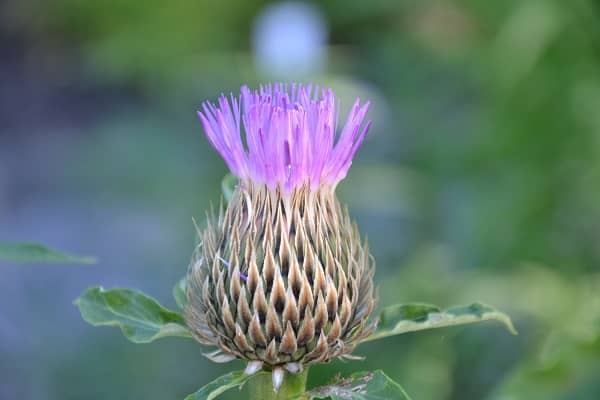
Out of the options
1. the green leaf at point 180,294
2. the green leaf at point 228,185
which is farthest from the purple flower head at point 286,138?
the green leaf at point 180,294

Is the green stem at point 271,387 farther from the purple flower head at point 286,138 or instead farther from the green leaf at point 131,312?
the purple flower head at point 286,138

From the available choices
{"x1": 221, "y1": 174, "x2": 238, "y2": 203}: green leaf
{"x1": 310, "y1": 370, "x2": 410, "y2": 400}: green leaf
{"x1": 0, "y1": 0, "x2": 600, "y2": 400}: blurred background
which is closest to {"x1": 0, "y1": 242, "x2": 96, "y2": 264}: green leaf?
{"x1": 221, "y1": 174, "x2": 238, "y2": 203}: green leaf

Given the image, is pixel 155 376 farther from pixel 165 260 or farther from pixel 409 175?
pixel 409 175

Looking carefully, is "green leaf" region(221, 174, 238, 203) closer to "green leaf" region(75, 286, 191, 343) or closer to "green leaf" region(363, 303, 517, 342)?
"green leaf" region(75, 286, 191, 343)

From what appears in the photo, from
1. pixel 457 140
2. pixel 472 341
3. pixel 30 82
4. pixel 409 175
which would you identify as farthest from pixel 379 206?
pixel 30 82

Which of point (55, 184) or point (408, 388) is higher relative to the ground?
point (55, 184)

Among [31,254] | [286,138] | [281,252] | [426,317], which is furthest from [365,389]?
[31,254]
